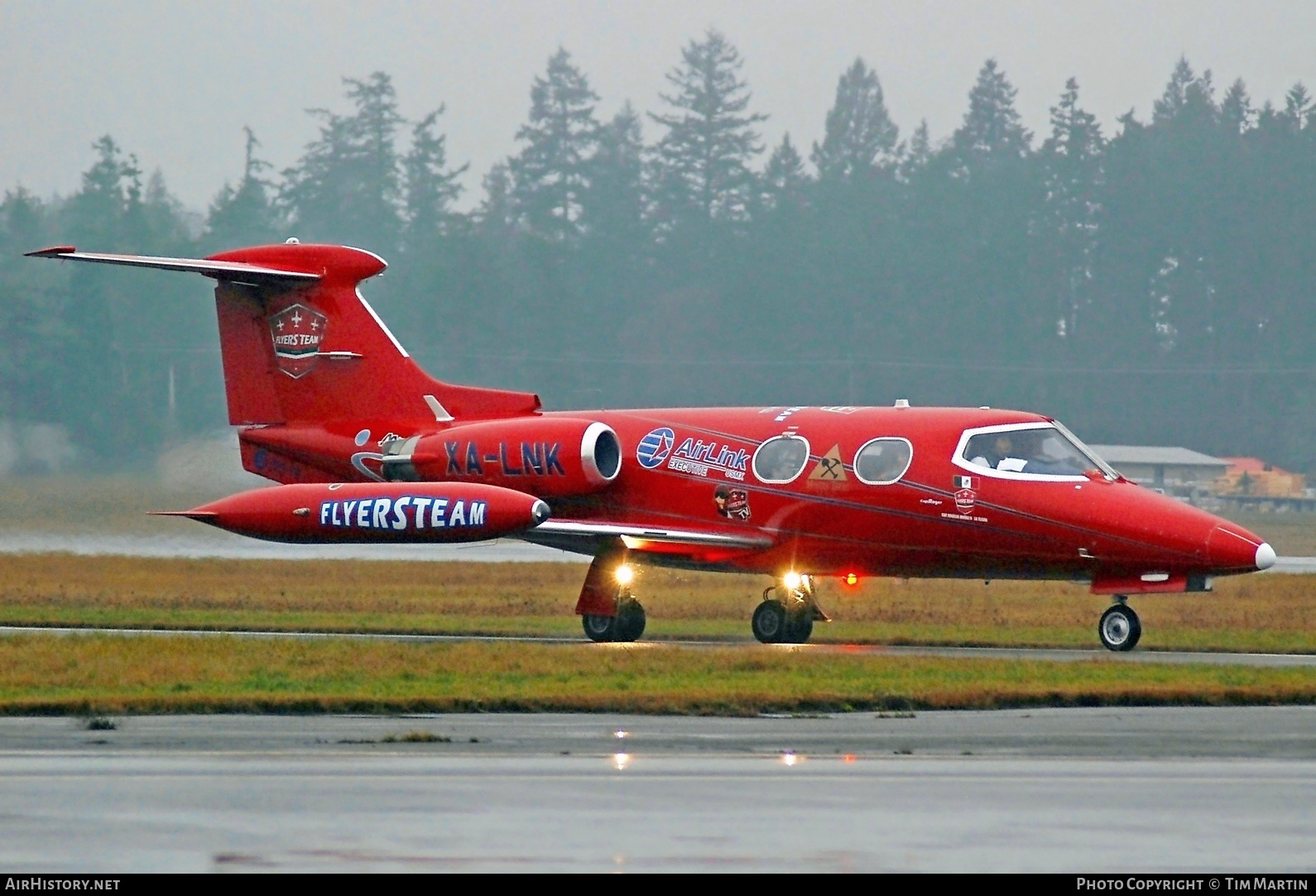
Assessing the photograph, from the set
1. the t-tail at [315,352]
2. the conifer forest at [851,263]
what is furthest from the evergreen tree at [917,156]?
the t-tail at [315,352]

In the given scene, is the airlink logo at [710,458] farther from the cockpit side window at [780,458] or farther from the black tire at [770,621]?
the black tire at [770,621]

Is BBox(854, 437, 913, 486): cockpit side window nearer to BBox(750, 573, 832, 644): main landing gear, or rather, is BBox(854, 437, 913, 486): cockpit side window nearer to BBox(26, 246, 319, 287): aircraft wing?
BBox(750, 573, 832, 644): main landing gear

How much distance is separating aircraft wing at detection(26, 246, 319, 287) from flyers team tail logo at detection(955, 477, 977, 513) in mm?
8902

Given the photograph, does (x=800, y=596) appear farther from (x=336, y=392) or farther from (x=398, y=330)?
(x=398, y=330)

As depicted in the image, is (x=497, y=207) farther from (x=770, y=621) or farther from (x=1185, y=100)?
(x=770, y=621)

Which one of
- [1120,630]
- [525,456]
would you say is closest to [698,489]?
[525,456]

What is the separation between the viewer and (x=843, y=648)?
21531mm

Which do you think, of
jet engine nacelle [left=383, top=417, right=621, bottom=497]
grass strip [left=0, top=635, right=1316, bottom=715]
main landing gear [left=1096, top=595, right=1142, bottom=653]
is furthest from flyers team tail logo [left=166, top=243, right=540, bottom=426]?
main landing gear [left=1096, top=595, right=1142, bottom=653]

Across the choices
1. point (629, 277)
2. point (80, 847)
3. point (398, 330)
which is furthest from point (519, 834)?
point (629, 277)

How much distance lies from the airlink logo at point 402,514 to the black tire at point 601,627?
212 cm

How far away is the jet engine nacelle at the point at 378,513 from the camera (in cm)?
2195

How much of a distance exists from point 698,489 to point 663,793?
13.3m

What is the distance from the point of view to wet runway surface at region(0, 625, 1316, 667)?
64.2 feet

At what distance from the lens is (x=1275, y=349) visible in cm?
8850
